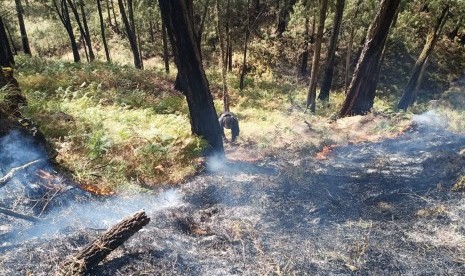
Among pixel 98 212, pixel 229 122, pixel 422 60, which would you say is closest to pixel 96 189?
pixel 98 212

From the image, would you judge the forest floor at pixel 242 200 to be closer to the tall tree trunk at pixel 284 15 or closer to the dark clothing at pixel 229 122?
the dark clothing at pixel 229 122

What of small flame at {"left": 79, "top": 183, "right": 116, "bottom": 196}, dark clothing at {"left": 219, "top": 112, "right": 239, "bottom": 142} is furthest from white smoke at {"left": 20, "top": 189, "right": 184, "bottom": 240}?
dark clothing at {"left": 219, "top": 112, "right": 239, "bottom": 142}

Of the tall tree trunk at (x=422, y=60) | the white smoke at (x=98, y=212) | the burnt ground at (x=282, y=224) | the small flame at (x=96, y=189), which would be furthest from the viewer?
the tall tree trunk at (x=422, y=60)

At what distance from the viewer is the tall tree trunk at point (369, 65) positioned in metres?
11.3

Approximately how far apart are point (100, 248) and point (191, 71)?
483 centimetres

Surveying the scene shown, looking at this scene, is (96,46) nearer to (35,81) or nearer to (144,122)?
(35,81)

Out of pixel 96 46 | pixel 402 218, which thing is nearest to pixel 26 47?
pixel 96 46

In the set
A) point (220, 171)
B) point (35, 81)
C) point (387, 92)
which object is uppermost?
point (35, 81)

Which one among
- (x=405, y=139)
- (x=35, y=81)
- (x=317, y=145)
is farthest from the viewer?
(x=35, y=81)

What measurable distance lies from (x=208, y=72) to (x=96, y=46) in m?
14.6

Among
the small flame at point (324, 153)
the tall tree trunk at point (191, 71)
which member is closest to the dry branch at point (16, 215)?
the tall tree trunk at point (191, 71)

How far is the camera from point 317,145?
1027cm

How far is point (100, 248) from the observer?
4.36 metres

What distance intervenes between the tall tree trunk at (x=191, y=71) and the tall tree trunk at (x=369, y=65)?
626 cm
